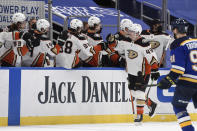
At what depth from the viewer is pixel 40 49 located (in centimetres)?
761

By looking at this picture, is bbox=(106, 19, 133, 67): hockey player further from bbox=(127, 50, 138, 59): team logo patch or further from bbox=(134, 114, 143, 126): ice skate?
bbox=(134, 114, 143, 126): ice skate

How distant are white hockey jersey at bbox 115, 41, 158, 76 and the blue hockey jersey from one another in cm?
190

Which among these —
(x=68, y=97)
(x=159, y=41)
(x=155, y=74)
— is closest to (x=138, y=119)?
(x=155, y=74)

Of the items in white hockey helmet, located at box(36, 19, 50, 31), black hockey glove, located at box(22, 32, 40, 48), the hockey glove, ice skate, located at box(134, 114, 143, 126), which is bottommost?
ice skate, located at box(134, 114, 143, 126)

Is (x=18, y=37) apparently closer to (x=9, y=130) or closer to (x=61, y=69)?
(x=61, y=69)

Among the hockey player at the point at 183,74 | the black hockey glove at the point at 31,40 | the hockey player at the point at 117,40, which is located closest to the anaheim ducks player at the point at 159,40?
the hockey player at the point at 117,40

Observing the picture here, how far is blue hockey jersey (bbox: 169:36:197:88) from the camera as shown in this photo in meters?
5.13

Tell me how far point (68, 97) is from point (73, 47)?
74 cm

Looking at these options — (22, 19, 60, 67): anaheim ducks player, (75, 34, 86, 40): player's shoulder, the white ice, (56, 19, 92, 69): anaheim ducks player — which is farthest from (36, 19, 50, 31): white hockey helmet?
the white ice

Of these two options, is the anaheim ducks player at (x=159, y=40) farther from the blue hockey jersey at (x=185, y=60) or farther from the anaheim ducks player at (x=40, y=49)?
the blue hockey jersey at (x=185, y=60)

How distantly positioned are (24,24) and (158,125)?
247 cm

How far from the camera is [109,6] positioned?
45.0 ft

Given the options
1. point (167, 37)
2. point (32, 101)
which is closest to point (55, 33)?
point (167, 37)

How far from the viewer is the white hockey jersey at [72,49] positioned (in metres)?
7.32
